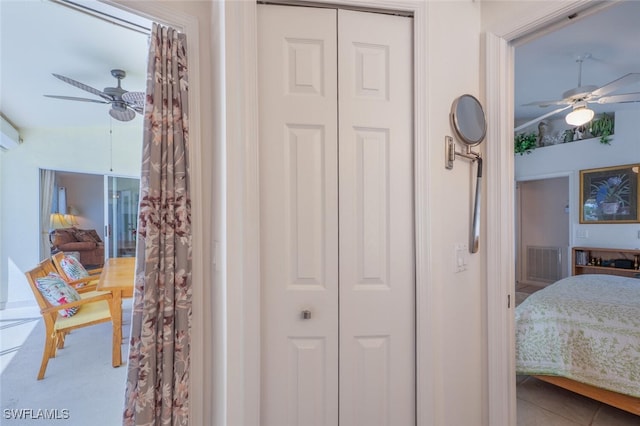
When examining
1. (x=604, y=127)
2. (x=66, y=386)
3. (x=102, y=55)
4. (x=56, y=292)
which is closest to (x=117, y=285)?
(x=56, y=292)

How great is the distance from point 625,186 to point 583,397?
3.02 m

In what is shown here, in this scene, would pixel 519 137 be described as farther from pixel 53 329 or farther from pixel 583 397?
pixel 53 329

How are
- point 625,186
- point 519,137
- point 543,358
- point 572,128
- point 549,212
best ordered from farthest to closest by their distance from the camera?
point 549,212, point 519,137, point 572,128, point 625,186, point 543,358

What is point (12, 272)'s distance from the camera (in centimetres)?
371

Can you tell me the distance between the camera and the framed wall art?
3609 mm

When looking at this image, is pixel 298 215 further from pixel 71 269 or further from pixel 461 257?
pixel 71 269

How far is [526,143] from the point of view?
4582mm

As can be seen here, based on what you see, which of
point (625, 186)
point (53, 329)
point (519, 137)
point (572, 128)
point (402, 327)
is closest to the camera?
point (402, 327)

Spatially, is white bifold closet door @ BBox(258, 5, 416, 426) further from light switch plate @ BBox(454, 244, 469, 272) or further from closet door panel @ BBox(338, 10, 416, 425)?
light switch plate @ BBox(454, 244, 469, 272)

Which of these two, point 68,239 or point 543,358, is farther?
point 68,239

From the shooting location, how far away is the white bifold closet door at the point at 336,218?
1.09 meters

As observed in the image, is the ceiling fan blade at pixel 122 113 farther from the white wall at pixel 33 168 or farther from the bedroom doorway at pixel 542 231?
the bedroom doorway at pixel 542 231

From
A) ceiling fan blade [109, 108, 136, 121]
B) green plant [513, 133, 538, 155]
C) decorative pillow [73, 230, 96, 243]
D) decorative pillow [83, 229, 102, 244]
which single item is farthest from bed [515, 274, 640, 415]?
decorative pillow [73, 230, 96, 243]

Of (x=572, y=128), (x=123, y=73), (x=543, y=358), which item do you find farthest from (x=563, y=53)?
(x=123, y=73)
